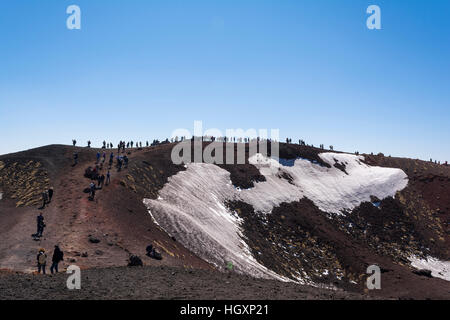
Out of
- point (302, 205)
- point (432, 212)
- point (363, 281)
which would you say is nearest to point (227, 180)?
point (302, 205)

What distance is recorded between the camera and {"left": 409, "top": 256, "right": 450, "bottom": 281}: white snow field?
161 ft

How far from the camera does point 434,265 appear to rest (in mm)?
52500

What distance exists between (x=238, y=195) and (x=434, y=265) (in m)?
30.5

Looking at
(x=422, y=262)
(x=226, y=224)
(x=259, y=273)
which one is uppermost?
(x=226, y=224)

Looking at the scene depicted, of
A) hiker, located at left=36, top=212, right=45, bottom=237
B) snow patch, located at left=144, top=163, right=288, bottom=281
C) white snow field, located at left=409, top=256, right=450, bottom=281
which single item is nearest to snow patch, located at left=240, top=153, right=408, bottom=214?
snow patch, located at left=144, top=163, right=288, bottom=281

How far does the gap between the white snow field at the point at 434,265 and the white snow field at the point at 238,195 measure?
14059mm

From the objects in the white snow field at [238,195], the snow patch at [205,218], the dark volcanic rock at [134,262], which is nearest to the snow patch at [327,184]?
the white snow field at [238,195]

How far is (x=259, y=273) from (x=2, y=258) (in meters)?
20.9

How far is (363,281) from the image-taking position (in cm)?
4325

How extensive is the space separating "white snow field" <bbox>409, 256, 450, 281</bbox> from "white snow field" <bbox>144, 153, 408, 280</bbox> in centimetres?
1406

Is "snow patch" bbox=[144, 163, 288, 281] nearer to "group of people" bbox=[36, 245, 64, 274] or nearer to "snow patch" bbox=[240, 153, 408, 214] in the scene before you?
"snow patch" bbox=[240, 153, 408, 214]

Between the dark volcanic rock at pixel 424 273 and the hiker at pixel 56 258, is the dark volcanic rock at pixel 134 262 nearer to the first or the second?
the hiker at pixel 56 258

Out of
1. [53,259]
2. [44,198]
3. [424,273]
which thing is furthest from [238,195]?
[53,259]
